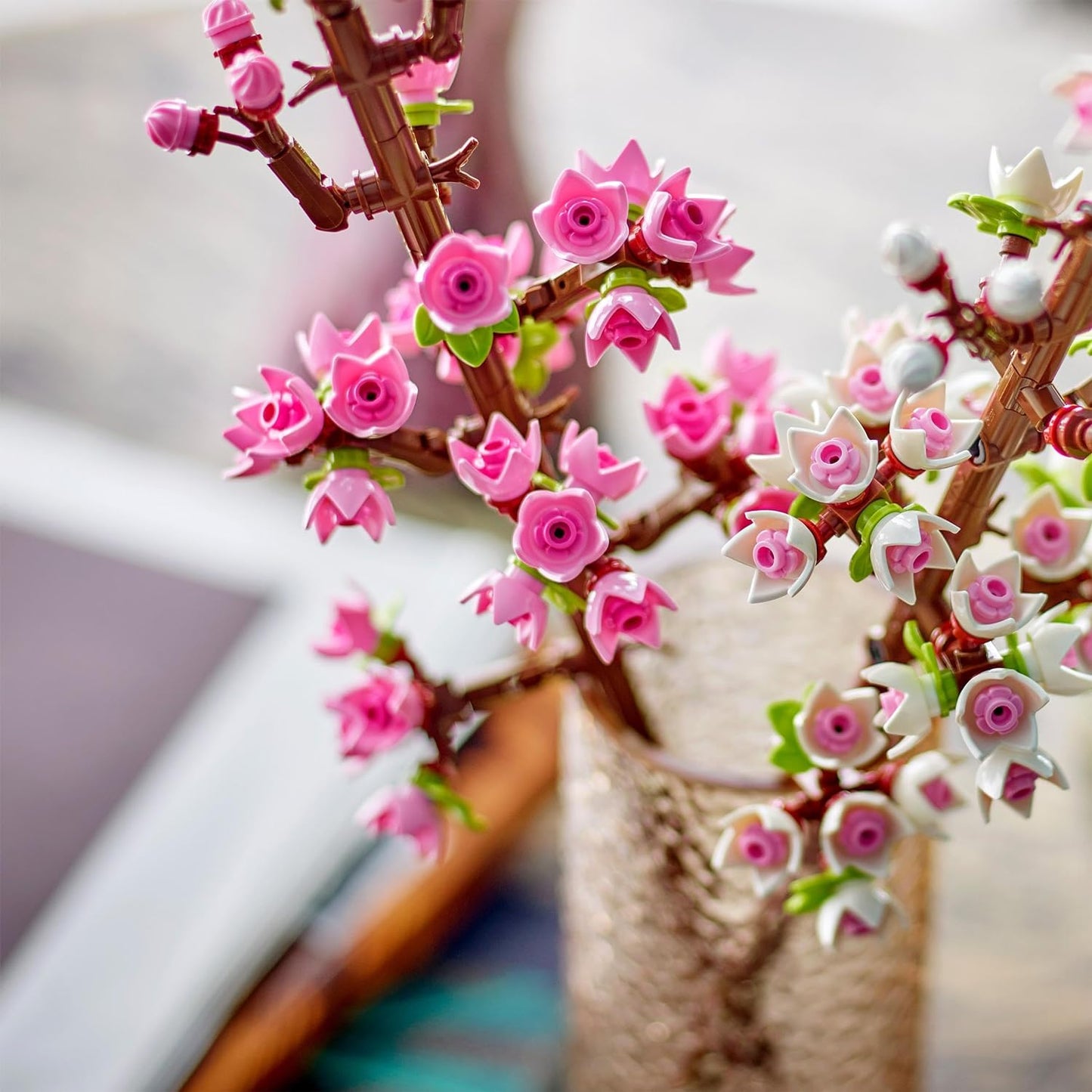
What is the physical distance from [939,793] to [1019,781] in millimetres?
51

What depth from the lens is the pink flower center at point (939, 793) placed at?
1.23ft

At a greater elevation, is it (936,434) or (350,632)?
(936,434)

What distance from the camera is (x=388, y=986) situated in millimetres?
728

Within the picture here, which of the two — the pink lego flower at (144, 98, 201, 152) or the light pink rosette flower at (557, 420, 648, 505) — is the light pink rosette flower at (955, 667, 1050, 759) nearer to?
the light pink rosette flower at (557, 420, 648, 505)

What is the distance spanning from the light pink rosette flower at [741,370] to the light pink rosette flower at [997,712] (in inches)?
5.3

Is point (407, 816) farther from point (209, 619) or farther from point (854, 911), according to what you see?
point (209, 619)

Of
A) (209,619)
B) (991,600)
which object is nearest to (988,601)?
(991,600)

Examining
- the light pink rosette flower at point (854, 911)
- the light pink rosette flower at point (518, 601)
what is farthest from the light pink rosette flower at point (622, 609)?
the light pink rosette flower at point (854, 911)

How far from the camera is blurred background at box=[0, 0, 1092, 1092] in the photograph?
2.15ft

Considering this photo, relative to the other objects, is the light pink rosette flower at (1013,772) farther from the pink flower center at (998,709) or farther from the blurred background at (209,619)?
the blurred background at (209,619)

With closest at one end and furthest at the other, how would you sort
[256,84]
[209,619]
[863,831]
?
[256,84] → [863,831] → [209,619]

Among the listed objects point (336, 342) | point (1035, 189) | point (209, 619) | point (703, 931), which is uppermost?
point (1035, 189)

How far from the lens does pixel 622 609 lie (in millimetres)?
320

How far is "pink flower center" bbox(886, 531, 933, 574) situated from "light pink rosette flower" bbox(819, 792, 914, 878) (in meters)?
0.10
